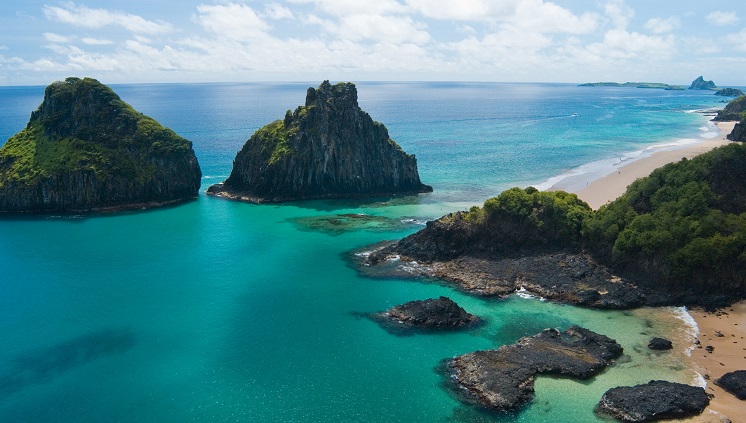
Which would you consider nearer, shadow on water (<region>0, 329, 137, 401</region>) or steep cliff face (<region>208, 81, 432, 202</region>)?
shadow on water (<region>0, 329, 137, 401</region>)

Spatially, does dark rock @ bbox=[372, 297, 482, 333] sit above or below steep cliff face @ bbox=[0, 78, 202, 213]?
below

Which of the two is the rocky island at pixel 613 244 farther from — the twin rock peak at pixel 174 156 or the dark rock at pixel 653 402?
the twin rock peak at pixel 174 156

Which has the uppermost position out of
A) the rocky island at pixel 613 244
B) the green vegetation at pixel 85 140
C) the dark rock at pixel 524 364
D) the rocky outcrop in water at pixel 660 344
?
the green vegetation at pixel 85 140

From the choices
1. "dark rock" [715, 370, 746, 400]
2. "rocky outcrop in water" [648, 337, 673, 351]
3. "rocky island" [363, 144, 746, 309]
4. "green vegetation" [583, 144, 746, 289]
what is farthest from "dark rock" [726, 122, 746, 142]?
"dark rock" [715, 370, 746, 400]

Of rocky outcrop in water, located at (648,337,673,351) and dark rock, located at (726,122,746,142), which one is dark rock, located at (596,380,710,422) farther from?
dark rock, located at (726,122,746,142)

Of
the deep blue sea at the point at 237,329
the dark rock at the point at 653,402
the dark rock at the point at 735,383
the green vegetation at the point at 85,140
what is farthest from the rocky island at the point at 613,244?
the green vegetation at the point at 85,140

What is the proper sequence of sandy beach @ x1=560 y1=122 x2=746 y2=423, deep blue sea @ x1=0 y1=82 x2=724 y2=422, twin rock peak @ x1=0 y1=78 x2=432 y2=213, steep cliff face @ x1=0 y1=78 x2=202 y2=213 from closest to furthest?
sandy beach @ x1=560 y1=122 x2=746 y2=423
deep blue sea @ x1=0 y1=82 x2=724 y2=422
steep cliff face @ x1=0 y1=78 x2=202 y2=213
twin rock peak @ x1=0 y1=78 x2=432 y2=213

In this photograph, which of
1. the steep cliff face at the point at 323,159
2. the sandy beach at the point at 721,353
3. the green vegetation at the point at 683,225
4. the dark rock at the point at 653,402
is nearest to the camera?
the dark rock at the point at 653,402

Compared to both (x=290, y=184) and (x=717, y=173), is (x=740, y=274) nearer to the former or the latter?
(x=717, y=173)
